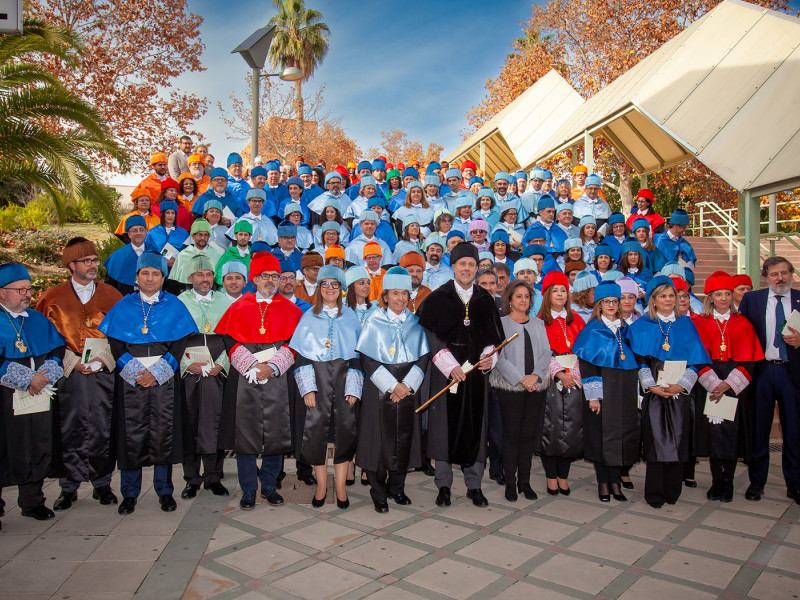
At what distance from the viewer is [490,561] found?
4105mm

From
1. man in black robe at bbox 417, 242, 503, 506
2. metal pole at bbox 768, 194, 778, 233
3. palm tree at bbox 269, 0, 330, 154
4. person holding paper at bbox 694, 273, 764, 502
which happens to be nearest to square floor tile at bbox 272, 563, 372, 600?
man in black robe at bbox 417, 242, 503, 506

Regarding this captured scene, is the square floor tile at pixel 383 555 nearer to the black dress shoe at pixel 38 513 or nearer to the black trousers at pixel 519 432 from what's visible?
the black trousers at pixel 519 432

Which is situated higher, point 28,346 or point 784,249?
point 784,249

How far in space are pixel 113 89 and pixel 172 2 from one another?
3089mm

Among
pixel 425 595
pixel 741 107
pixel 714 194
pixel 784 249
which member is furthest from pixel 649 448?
pixel 714 194

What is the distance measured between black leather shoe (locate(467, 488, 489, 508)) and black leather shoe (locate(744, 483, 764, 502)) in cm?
236

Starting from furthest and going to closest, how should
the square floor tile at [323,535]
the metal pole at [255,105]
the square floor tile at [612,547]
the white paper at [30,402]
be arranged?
the metal pole at [255,105] < the white paper at [30,402] < the square floor tile at [323,535] < the square floor tile at [612,547]

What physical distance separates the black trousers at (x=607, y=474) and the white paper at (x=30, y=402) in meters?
4.68

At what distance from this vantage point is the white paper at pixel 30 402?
15.7 feet

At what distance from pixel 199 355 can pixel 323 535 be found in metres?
1.90

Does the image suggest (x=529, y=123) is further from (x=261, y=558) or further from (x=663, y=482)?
(x=261, y=558)

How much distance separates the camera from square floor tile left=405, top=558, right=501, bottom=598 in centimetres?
369

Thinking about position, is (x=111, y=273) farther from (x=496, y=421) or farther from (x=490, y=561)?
(x=490, y=561)

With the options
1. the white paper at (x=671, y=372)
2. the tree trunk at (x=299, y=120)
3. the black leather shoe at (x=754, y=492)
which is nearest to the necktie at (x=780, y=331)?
the white paper at (x=671, y=372)
